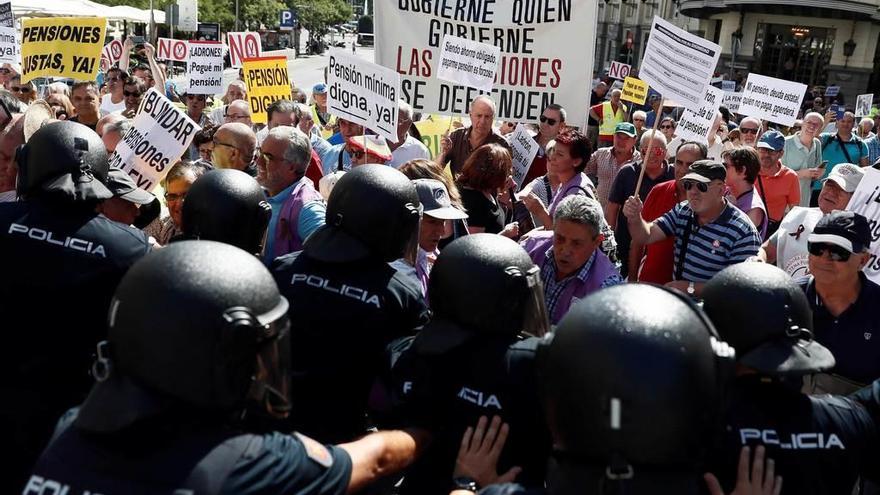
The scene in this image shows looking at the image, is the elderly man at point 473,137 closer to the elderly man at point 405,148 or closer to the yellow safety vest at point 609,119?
the elderly man at point 405,148

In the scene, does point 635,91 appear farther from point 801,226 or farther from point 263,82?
point 801,226

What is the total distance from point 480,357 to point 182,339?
3.24 ft

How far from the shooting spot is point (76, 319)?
3219 millimetres

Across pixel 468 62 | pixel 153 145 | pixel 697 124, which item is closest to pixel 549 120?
pixel 468 62

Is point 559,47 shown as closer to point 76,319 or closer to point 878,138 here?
point 76,319

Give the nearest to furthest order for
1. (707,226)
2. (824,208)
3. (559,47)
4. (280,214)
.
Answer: (280,214) < (707,226) < (824,208) < (559,47)

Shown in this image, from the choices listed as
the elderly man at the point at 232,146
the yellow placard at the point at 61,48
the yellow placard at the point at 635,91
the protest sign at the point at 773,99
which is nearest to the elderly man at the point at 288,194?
the elderly man at the point at 232,146

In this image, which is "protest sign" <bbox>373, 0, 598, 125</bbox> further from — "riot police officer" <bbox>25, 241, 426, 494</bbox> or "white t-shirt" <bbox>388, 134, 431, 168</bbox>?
"riot police officer" <bbox>25, 241, 426, 494</bbox>

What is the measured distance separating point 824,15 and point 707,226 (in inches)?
1454

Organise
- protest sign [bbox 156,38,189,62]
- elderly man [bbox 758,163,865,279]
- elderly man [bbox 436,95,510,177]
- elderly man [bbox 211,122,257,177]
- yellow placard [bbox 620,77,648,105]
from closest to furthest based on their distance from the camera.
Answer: elderly man [bbox 758,163,865,279]
elderly man [bbox 211,122,257,177]
elderly man [bbox 436,95,510,177]
yellow placard [bbox 620,77,648,105]
protest sign [bbox 156,38,189,62]

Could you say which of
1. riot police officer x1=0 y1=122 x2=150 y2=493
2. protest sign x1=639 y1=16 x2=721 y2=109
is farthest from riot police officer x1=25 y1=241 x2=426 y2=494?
protest sign x1=639 y1=16 x2=721 y2=109

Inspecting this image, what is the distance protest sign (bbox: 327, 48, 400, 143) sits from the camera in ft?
22.8

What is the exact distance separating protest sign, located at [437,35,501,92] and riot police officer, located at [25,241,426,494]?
588 cm

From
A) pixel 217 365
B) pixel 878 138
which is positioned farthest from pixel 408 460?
pixel 878 138
